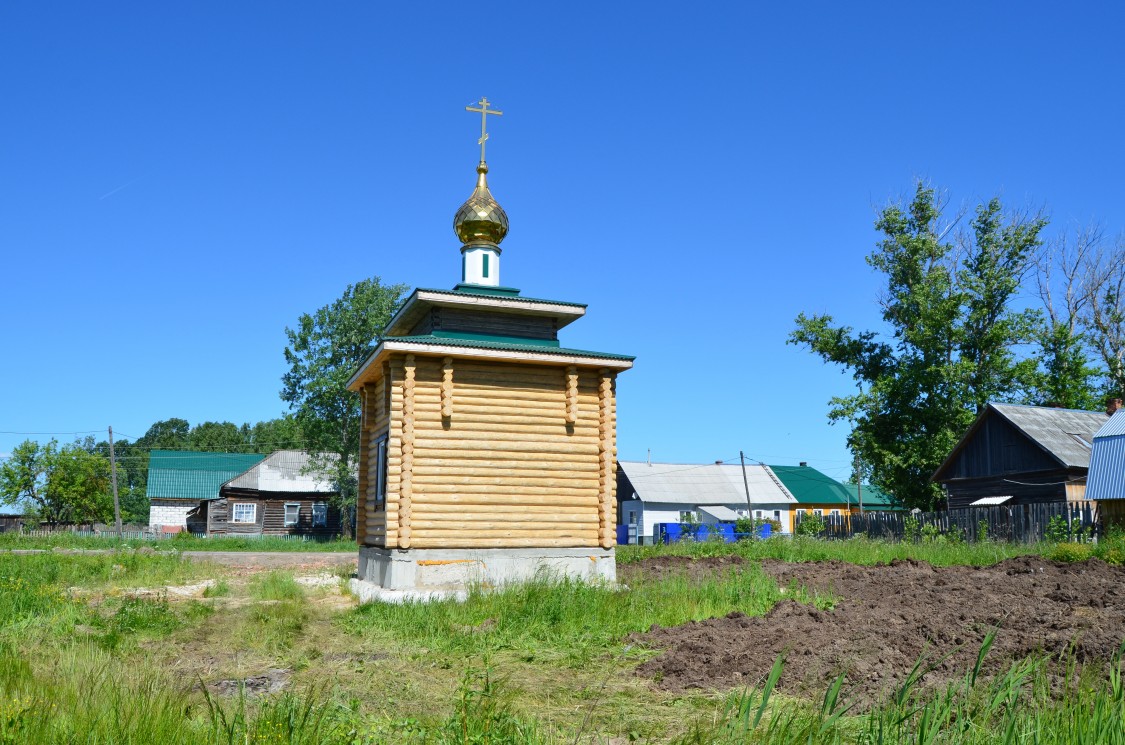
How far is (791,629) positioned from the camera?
842 cm

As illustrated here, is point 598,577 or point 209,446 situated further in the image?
point 209,446

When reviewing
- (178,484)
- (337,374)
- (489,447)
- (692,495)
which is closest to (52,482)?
(178,484)

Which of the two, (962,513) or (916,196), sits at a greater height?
(916,196)

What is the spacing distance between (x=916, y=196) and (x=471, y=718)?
3983cm

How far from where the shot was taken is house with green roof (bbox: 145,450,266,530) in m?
56.5

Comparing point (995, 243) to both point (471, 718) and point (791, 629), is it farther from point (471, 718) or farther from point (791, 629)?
point (471, 718)

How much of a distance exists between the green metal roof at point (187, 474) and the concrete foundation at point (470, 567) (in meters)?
44.6

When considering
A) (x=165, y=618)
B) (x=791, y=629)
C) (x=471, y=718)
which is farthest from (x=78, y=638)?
(x=791, y=629)

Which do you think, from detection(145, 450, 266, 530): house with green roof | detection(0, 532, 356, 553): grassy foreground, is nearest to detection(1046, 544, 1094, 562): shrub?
detection(0, 532, 356, 553): grassy foreground

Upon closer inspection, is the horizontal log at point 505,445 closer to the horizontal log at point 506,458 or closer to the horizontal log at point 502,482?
the horizontal log at point 506,458

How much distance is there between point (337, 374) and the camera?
157ft

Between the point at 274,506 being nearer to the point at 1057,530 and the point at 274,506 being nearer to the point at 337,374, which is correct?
the point at 337,374

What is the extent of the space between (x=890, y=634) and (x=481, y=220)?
1205 centimetres

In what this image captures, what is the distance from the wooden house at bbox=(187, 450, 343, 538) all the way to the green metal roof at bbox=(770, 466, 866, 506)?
30425mm
